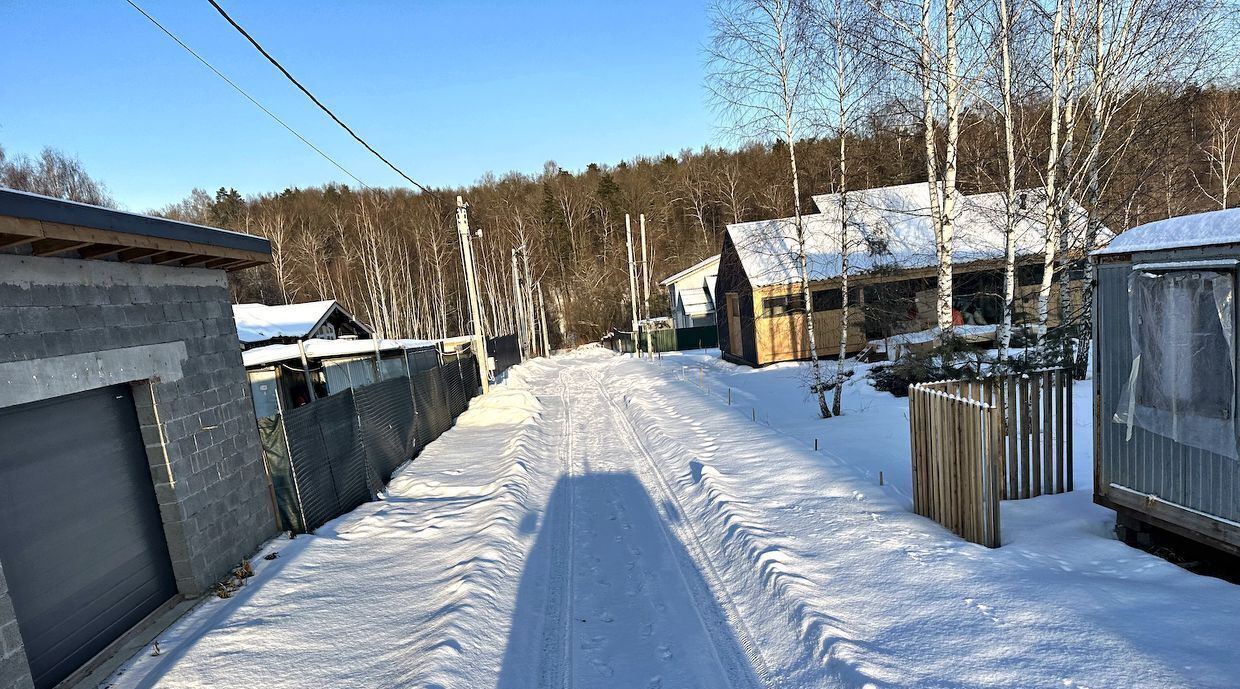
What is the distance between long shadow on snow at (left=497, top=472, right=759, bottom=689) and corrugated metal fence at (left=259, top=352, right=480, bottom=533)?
120 inches

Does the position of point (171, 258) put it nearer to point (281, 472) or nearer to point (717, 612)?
point (281, 472)

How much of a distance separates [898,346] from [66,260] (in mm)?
16876

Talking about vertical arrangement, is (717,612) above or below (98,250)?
below

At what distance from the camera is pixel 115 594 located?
5207 millimetres

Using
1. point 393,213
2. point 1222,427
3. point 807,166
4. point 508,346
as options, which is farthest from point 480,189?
point 1222,427

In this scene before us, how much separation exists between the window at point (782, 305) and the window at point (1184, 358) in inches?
647

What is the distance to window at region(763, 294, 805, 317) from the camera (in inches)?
846

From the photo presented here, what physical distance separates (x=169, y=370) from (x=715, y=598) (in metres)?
5.84

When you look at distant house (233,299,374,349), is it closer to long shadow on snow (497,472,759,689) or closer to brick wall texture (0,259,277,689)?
brick wall texture (0,259,277,689)

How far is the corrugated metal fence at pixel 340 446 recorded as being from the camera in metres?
7.61

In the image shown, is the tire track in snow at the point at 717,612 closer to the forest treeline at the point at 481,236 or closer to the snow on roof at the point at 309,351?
the snow on roof at the point at 309,351

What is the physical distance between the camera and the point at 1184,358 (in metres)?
4.63

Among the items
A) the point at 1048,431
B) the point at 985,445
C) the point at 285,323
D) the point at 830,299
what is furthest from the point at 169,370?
the point at 830,299

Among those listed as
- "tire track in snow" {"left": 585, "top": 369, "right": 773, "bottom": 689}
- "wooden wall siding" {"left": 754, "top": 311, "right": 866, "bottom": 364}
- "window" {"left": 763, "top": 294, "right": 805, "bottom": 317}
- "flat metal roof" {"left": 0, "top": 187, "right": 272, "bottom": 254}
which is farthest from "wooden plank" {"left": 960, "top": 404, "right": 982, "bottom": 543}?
"window" {"left": 763, "top": 294, "right": 805, "bottom": 317}
